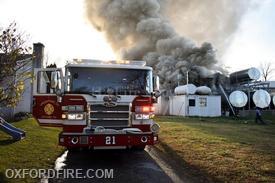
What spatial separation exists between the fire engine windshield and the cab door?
1.14 feet

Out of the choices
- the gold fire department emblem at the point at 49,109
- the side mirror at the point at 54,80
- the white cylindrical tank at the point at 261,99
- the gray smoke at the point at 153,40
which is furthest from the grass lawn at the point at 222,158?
the gray smoke at the point at 153,40

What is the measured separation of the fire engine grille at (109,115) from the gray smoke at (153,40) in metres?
35.8

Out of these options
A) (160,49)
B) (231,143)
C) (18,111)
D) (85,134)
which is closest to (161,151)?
(231,143)

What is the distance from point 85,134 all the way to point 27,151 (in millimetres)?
2381

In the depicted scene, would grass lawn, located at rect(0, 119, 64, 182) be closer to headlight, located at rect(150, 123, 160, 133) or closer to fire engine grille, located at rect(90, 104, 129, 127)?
fire engine grille, located at rect(90, 104, 129, 127)

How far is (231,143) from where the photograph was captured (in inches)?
504

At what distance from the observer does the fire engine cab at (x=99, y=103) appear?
8758 millimetres

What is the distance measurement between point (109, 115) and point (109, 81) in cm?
85

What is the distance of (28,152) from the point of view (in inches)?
390

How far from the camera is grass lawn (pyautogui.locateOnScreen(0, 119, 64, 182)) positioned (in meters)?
8.23

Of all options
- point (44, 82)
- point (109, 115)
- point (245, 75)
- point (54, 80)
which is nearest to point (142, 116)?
point (109, 115)

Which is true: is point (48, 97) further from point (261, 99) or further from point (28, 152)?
point (261, 99)

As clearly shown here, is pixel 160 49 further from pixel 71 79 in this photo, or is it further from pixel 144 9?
pixel 71 79

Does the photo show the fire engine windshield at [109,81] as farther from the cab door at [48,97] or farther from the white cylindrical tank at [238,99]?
the white cylindrical tank at [238,99]
